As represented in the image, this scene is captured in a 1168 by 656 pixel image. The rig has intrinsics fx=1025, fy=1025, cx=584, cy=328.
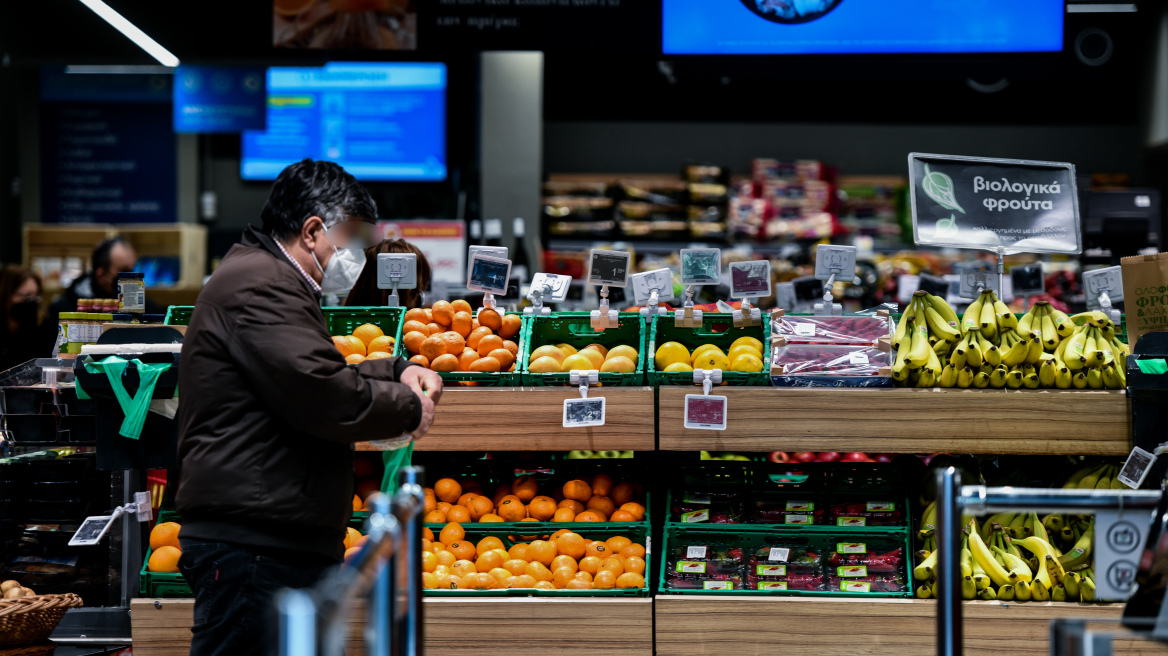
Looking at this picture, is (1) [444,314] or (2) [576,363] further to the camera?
(1) [444,314]

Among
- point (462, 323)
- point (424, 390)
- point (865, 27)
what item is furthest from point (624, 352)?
point (865, 27)

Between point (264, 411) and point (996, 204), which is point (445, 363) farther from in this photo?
point (996, 204)

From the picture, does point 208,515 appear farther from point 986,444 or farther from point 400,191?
point 400,191

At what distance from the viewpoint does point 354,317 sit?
154 inches

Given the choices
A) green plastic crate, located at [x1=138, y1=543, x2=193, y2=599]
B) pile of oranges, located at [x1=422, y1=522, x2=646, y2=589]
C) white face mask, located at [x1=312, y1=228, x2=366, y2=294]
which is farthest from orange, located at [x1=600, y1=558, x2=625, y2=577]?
green plastic crate, located at [x1=138, y1=543, x2=193, y2=599]

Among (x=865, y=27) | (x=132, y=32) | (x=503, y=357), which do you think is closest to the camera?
(x=503, y=357)

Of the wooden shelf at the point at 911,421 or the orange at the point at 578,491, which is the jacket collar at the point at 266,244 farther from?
the orange at the point at 578,491

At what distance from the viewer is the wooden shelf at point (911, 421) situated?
11.1 feet

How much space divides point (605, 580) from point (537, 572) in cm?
23

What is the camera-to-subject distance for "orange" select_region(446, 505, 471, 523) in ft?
11.9

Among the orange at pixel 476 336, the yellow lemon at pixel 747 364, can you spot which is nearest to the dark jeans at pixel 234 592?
the orange at pixel 476 336

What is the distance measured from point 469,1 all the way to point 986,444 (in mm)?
2845

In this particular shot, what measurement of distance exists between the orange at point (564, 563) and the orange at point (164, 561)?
1223mm

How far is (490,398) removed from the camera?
349 cm
